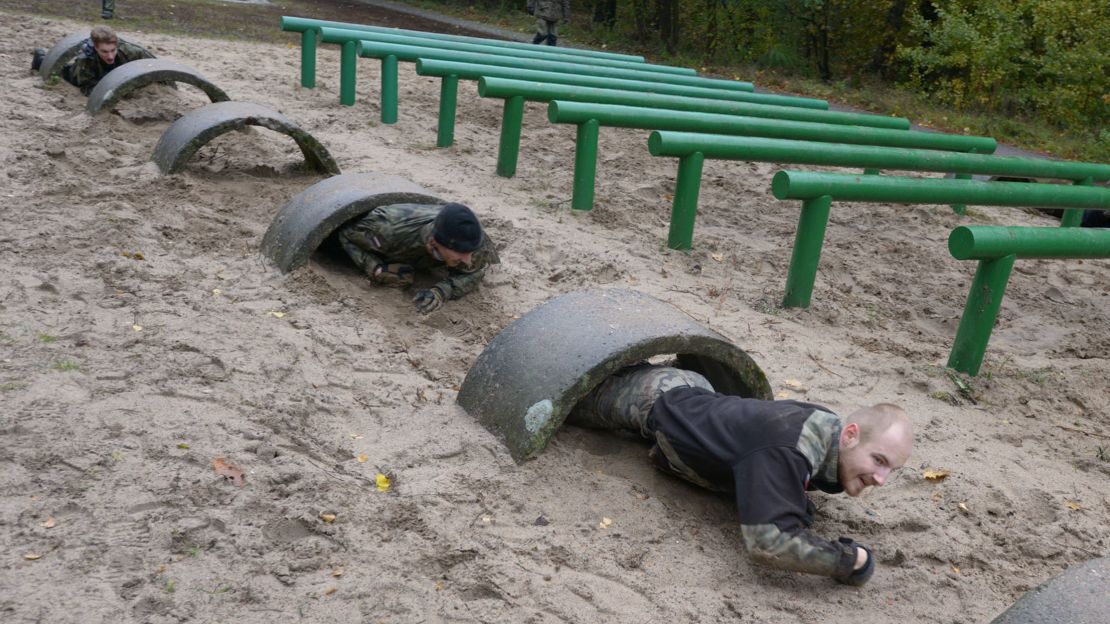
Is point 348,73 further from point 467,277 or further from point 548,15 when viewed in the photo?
point 548,15

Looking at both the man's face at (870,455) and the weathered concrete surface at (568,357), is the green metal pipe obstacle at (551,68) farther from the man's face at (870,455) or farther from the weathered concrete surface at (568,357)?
the man's face at (870,455)

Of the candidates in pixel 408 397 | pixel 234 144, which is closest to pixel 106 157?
pixel 234 144

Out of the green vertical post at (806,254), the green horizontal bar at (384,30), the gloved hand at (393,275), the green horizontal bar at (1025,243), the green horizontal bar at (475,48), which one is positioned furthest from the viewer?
the green horizontal bar at (384,30)

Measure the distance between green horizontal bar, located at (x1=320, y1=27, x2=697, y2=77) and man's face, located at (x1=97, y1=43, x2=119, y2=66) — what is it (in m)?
1.69

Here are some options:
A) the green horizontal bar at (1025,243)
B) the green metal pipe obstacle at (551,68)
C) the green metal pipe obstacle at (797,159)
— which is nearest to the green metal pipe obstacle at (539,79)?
the green metal pipe obstacle at (551,68)

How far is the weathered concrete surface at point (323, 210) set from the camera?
15.8ft

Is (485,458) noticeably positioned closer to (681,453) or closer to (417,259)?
(681,453)

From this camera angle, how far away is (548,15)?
568 inches

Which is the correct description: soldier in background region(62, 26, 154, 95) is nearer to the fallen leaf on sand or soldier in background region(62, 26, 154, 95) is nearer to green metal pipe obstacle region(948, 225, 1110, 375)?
the fallen leaf on sand

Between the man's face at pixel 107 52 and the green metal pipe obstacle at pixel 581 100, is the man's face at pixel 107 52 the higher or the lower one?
the lower one

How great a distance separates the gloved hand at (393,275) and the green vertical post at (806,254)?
1.90 m

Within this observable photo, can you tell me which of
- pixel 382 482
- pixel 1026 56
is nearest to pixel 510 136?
pixel 382 482

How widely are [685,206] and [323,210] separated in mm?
2143

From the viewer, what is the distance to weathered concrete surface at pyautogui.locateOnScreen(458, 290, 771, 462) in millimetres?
3289
